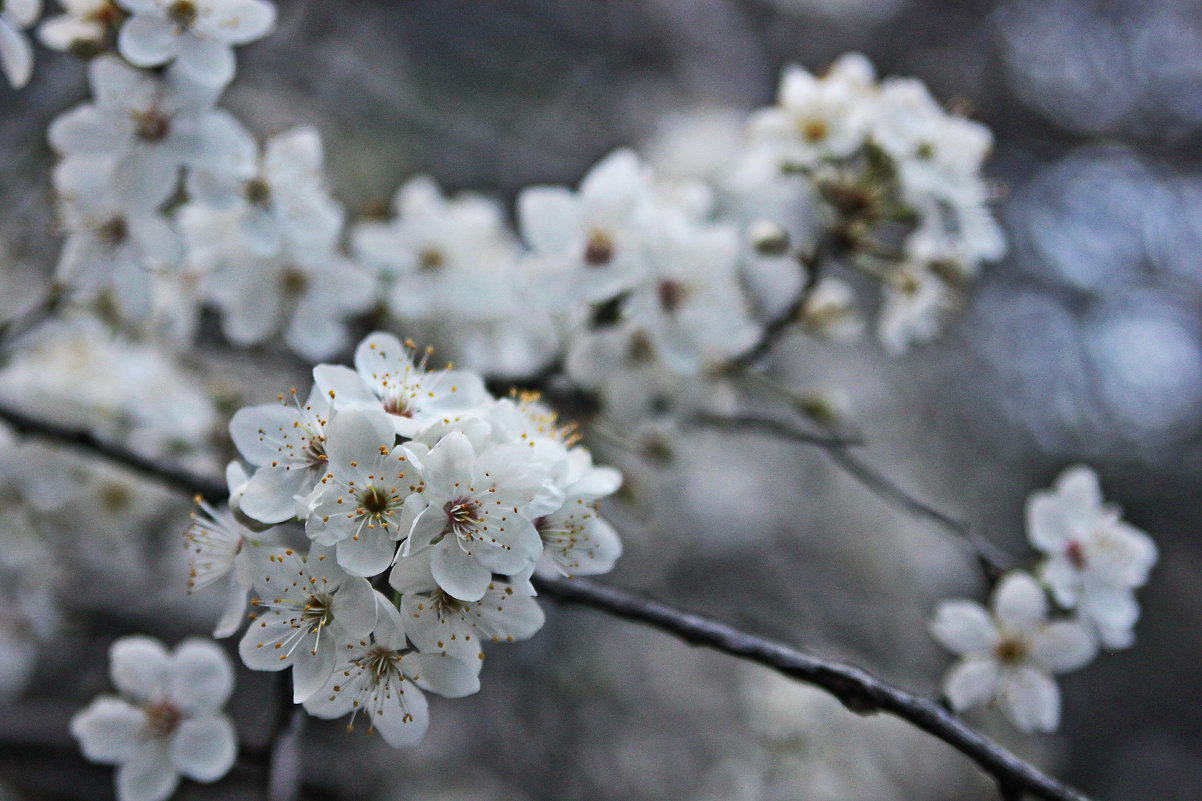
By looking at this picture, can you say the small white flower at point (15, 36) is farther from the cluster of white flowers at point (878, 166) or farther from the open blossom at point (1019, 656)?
the open blossom at point (1019, 656)

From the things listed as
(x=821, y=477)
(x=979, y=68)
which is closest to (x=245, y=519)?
(x=821, y=477)

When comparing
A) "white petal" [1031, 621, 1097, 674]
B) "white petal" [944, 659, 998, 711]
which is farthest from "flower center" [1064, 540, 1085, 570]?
"white petal" [944, 659, 998, 711]

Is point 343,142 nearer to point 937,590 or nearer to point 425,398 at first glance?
point 425,398

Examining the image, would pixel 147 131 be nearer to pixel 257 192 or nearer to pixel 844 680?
pixel 257 192

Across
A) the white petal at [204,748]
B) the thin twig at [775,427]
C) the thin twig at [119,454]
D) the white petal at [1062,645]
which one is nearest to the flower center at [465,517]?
the thin twig at [119,454]

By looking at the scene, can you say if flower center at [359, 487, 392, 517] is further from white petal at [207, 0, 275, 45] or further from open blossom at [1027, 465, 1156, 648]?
open blossom at [1027, 465, 1156, 648]

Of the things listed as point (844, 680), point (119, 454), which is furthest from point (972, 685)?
point (119, 454)
